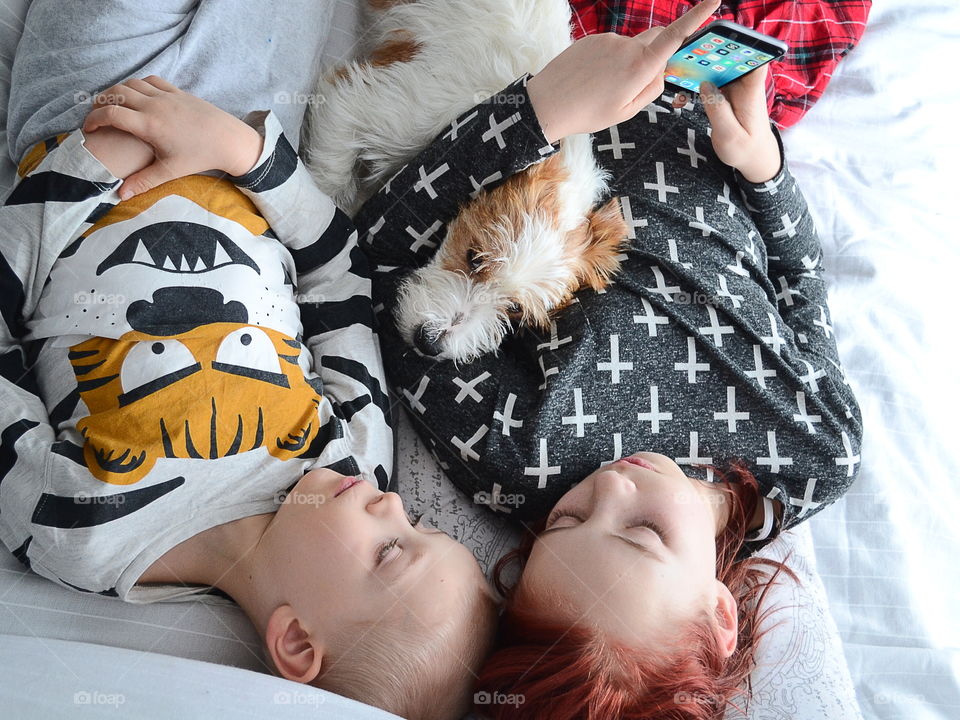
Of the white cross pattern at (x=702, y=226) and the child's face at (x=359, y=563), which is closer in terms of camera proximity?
the child's face at (x=359, y=563)

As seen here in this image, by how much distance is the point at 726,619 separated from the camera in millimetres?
1422

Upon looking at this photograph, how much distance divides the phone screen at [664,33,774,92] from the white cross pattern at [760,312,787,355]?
531mm

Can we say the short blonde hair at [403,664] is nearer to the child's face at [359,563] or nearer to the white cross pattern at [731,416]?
the child's face at [359,563]

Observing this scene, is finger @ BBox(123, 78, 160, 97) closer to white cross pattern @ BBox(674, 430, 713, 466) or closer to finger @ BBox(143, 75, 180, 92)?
finger @ BBox(143, 75, 180, 92)

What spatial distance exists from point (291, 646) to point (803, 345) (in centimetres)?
130

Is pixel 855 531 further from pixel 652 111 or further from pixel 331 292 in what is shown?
pixel 331 292

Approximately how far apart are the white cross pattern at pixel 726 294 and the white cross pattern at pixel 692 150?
0.97 ft

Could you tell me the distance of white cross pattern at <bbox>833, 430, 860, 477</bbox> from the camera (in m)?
1.59

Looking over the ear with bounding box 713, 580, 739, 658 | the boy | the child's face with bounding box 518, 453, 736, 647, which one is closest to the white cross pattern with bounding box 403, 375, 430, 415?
the boy

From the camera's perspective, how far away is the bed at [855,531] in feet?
3.86

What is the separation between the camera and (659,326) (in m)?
1.63

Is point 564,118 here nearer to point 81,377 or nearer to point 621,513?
point 621,513

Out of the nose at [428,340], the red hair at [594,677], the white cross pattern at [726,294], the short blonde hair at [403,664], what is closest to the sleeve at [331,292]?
the nose at [428,340]

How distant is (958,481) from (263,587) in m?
1.65
